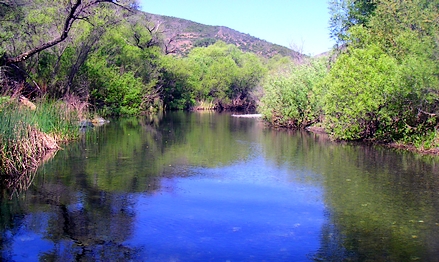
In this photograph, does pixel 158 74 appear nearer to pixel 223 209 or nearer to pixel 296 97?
pixel 296 97

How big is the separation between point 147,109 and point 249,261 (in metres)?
37.2

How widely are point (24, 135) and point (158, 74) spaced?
105 ft

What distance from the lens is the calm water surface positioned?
6230mm

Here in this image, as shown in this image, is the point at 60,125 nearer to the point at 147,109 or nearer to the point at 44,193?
the point at 44,193

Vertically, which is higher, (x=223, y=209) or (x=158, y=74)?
(x=158, y=74)

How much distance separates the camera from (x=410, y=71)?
15375mm

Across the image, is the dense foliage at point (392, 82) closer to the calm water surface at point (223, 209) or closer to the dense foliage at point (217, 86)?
the calm water surface at point (223, 209)

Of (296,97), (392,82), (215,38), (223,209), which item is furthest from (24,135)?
(215,38)

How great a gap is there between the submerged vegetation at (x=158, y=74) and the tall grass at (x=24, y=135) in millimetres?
34

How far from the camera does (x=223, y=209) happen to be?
828 cm

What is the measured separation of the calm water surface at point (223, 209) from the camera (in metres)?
6.23

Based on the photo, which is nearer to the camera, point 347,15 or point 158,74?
point 347,15

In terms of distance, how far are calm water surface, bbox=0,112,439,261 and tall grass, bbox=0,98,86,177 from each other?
521mm

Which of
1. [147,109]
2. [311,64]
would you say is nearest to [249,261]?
[311,64]
